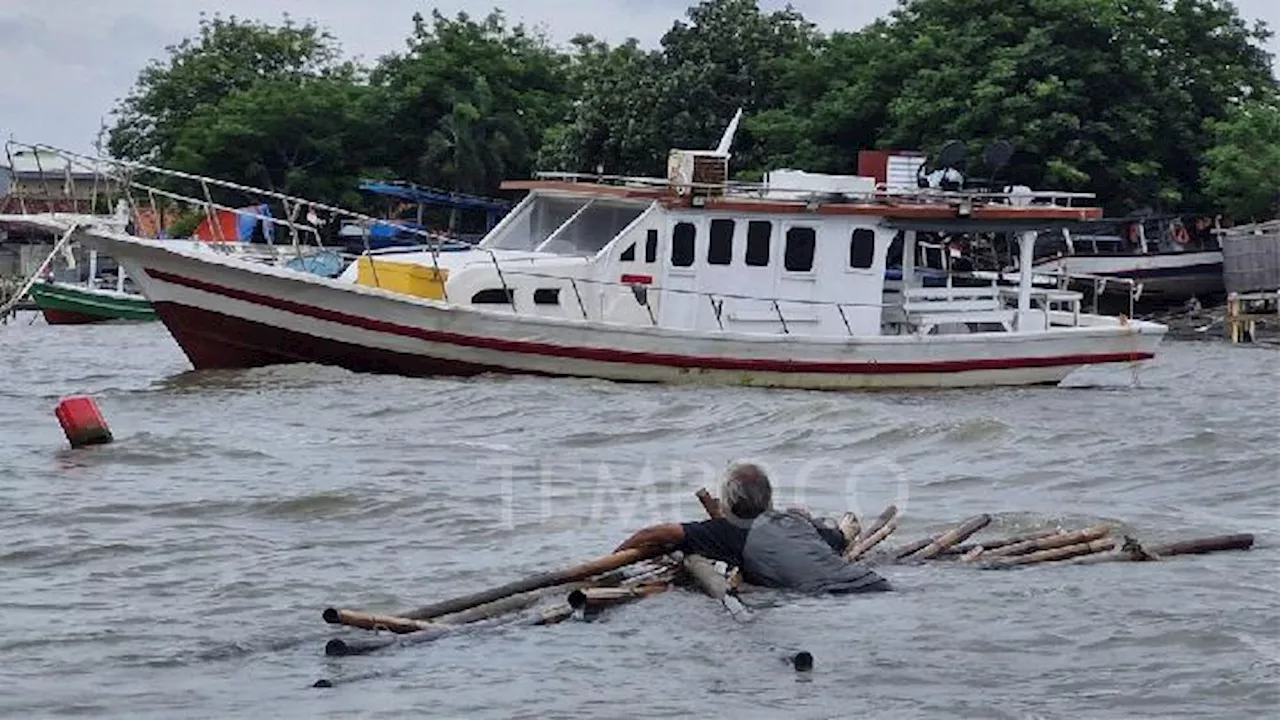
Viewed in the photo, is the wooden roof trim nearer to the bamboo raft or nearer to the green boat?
the bamboo raft

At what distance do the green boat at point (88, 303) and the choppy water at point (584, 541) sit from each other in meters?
16.8

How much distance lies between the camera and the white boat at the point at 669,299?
21547 mm

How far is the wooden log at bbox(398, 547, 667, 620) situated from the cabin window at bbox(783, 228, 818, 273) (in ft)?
39.9

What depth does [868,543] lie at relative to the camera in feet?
39.0

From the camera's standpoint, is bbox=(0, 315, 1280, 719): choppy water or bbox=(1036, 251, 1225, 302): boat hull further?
bbox=(1036, 251, 1225, 302): boat hull

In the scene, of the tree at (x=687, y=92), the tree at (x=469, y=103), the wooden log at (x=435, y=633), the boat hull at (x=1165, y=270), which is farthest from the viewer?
the tree at (x=469, y=103)

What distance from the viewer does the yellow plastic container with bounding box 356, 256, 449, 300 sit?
21.9 m

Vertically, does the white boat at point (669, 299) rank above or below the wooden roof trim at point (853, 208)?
below

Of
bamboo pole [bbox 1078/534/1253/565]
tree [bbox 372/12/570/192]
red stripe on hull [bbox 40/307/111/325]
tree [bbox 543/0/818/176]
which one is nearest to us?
bamboo pole [bbox 1078/534/1253/565]

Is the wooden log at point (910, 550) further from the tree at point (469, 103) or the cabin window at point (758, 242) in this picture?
the tree at point (469, 103)

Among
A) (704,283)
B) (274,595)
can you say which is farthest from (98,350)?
(274,595)

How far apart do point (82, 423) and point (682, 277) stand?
23.2 ft

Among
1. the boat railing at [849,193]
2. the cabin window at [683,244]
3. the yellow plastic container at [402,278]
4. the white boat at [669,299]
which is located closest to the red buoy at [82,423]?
the white boat at [669,299]

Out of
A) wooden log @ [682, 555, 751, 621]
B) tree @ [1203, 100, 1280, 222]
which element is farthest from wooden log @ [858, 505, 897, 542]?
tree @ [1203, 100, 1280, 222]
